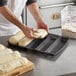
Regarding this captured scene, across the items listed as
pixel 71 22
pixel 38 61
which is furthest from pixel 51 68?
Answer: pixel 71 22

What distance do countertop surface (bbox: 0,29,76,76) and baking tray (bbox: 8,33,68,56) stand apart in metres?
0.02

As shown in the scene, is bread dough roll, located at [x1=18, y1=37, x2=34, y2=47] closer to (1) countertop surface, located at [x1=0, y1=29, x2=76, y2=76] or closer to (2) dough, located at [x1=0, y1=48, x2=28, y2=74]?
(1) countertop surface, located at [x1=0, y1=29, x2=76, y2=76]

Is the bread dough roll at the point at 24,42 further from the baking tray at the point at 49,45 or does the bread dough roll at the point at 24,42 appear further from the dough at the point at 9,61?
the dough at the point at 9,61

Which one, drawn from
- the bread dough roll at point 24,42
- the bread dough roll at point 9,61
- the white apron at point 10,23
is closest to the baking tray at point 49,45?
the bread dough roll at point 24,42

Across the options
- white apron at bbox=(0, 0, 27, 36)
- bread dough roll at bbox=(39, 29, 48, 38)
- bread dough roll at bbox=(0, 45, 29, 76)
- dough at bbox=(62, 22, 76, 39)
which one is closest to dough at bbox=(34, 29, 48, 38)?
bread dough roll at bbox=(39, 29, 48, 38)

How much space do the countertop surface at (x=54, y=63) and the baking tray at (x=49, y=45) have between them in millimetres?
25

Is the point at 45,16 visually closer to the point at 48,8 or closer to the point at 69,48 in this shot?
the point at 48,8

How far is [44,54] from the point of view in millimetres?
1201

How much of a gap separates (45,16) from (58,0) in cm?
20

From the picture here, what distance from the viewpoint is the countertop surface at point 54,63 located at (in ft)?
3.45

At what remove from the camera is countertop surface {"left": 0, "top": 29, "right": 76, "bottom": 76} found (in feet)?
3.45

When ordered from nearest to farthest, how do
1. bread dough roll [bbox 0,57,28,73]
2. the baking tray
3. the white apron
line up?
bread dough roll [bbox 0,57,28,73] → the baking tray → the white apron

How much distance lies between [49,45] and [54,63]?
156 mm

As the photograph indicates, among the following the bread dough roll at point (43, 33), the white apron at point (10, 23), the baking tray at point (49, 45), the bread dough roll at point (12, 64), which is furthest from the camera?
the white apron at point (10, 23)
